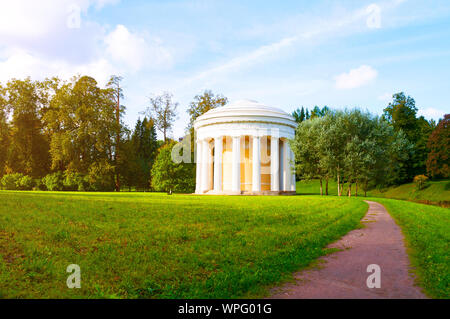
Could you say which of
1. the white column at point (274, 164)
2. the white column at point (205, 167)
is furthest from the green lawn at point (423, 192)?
the white column at point (205, 167)

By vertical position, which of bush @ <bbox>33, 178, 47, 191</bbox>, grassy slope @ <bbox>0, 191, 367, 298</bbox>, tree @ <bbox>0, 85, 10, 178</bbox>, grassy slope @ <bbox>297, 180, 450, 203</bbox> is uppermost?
tree @ <bbox>0, 85, 10, 178</bbox>

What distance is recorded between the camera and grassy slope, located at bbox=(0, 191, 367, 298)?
5.98 metres

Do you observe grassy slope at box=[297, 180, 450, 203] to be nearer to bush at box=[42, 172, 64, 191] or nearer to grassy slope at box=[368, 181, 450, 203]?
grassy slope at box=[368, 181, 450, 203]

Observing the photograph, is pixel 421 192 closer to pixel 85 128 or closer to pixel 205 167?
pixel 205 167

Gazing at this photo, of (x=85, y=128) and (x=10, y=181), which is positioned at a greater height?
(x=85, y=128)

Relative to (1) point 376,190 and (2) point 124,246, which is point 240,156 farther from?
(2) point 124,246

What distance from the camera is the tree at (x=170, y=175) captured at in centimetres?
5528

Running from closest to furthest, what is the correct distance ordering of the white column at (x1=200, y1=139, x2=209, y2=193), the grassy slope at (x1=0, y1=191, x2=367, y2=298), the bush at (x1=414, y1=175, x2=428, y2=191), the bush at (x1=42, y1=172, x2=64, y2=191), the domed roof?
the grassy slope at (x1=0, y1=191, x2=367, y2=298) → the domed roof → the white column at (x1=200, y1=139, x2=209, y2=193) → the bush at (x1=42, y1=172, x2=64, y2=191) → the bush at (x1=414, y1=175, x2=428, y2=191)

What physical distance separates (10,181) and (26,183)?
248cm

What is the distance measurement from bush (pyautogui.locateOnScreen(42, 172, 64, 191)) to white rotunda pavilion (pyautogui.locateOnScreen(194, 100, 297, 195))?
22.1 m

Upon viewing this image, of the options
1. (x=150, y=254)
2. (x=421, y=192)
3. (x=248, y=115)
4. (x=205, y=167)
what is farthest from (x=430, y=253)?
(x=421, y=192)

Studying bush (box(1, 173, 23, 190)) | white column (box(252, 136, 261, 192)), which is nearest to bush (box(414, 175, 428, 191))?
white column (box(252, 136, 261, 192))

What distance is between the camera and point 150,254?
8.10m
